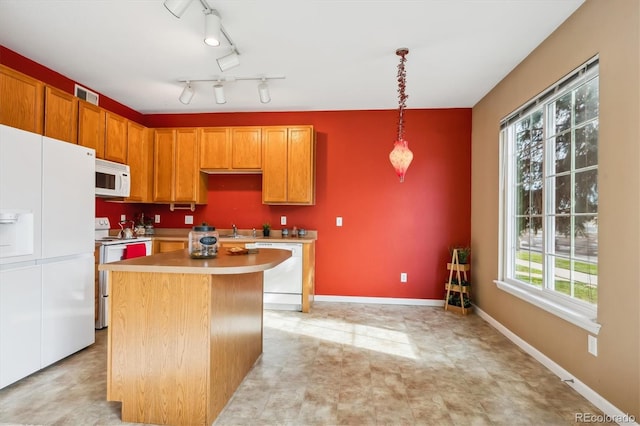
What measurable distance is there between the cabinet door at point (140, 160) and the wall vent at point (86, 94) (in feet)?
1.38

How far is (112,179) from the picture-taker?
364 centimetres

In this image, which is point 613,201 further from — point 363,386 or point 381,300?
point 381,300

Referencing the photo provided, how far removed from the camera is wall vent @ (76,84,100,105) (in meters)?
3.69

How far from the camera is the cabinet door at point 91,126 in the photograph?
3346 mm

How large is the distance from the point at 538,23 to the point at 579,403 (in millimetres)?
2644

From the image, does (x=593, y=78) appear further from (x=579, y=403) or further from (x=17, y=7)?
(x=17, y=7)

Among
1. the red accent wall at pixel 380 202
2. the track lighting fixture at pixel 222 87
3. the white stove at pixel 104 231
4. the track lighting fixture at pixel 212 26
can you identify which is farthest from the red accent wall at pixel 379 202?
the track lighting fixture at pixel 212 26

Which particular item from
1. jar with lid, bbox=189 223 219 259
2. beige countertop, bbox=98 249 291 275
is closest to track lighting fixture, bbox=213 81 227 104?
jar with lid, bbox=189 223 219 259

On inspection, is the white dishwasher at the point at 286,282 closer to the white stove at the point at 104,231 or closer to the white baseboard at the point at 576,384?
the white stove at the point at 104,231

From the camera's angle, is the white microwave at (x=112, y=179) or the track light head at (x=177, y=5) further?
the white microwave at (x=112, y=179)

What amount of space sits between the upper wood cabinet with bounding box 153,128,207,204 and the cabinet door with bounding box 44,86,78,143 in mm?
1273

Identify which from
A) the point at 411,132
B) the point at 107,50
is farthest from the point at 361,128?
the point at 107,50

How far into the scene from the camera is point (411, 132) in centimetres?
452

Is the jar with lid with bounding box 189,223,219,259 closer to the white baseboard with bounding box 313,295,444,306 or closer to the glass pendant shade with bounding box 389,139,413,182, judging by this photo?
the glass pendant shade with bounding box 389,139,413,182
